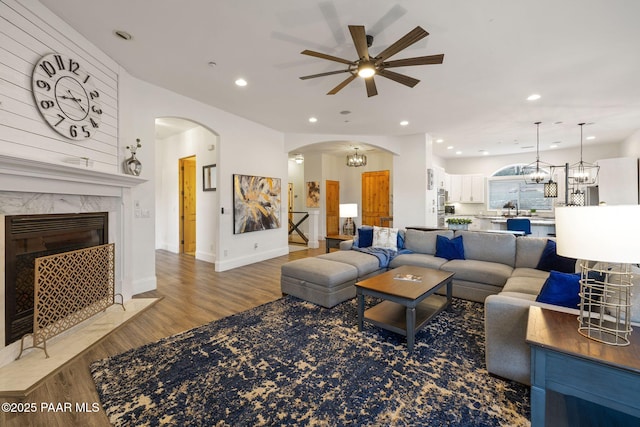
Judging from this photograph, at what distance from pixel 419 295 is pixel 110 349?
277 centimetres

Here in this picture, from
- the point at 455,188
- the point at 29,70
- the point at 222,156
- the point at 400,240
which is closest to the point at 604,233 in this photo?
the point at 400,240

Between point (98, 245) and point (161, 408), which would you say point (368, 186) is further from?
point (161, 408)

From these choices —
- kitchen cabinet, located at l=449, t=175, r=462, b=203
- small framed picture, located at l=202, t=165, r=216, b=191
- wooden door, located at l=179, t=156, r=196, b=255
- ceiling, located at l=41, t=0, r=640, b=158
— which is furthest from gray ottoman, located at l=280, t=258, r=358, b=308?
kitchen cabinet, located at l=449, t=175, r=462, b=203

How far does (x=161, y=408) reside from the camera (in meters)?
1.71

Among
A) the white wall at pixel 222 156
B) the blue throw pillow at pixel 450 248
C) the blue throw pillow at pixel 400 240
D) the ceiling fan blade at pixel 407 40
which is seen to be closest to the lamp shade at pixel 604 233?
the ceiling fan blade at pixel 407 40

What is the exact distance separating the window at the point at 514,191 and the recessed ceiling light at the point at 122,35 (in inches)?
400

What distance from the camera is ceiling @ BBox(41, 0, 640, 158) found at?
2.38 m

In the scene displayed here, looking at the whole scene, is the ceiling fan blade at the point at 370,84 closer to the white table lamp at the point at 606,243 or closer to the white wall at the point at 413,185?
the white table lamp at the point at 606,243

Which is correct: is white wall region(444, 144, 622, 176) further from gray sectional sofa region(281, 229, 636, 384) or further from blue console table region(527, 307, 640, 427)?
blue console table region(527, 307, 640, 427)

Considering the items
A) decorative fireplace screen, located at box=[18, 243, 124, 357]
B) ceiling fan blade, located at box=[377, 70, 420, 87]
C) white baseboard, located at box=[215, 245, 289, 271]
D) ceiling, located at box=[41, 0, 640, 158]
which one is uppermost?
ceiling, located at box=[41, 0, 640, 158]

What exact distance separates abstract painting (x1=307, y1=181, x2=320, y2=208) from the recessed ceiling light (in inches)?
253

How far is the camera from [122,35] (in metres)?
2.80

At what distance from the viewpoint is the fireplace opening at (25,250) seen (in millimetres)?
2256

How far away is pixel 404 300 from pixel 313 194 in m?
6.76
